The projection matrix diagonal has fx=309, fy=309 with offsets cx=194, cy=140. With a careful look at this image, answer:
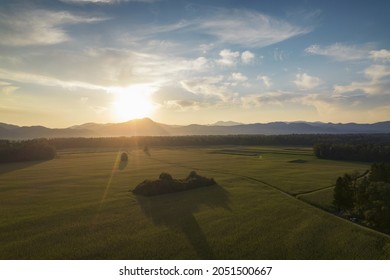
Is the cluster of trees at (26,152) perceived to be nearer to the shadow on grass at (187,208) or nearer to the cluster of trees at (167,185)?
the cluster of trees at (167,185)

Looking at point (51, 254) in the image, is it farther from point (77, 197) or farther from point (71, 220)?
point (77, 197)

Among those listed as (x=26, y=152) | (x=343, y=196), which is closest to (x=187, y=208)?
(x=343, y=196)

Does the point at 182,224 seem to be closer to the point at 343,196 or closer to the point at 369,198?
the point at 343,196

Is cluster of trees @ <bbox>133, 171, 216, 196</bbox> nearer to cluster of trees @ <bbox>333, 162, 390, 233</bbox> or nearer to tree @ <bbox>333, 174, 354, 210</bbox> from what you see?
tree @ <bbox>333, 174, 354, 210</bbox>

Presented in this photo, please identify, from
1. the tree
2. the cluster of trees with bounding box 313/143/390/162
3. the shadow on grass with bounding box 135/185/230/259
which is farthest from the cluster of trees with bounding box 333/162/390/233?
the cluster of trees with bounding box 313/143/390/162
